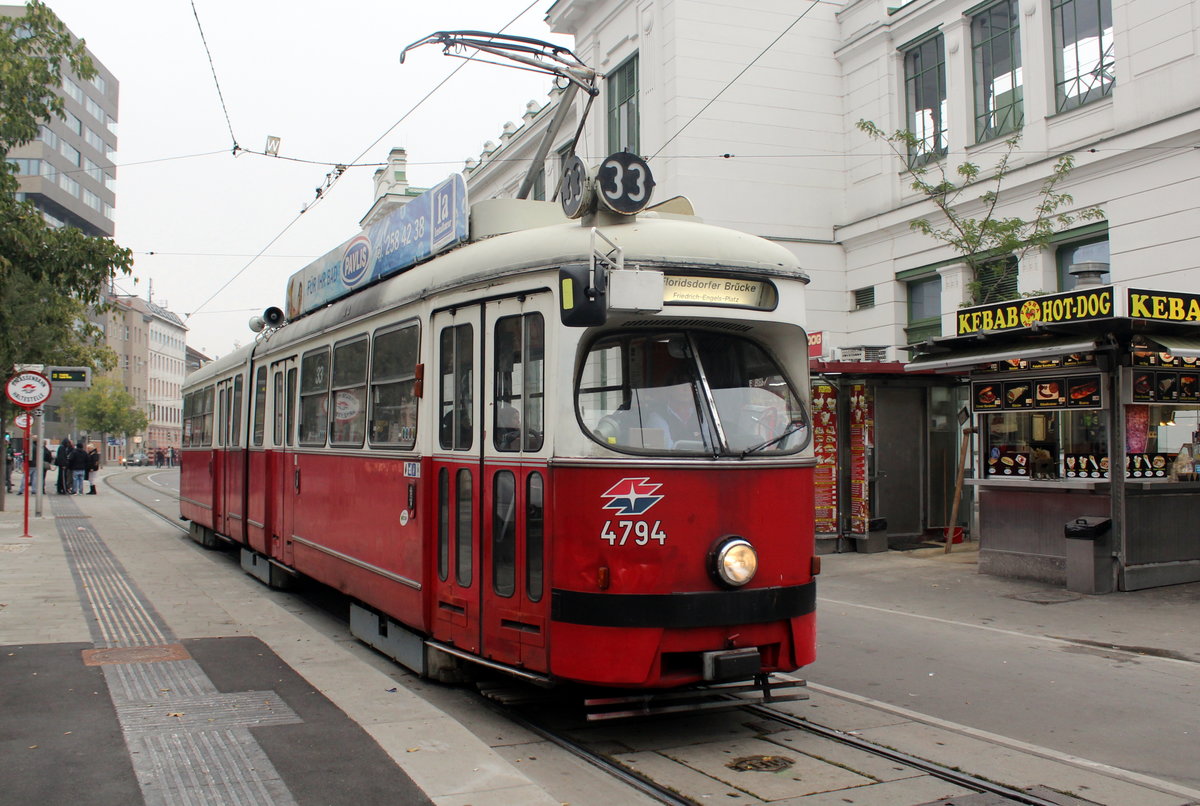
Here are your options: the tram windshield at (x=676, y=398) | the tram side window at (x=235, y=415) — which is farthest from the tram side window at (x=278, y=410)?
the tram windshield at (x=676, y=398)

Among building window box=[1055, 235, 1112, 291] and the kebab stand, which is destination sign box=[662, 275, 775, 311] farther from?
building window box=[1055, 235, 1112, 291]

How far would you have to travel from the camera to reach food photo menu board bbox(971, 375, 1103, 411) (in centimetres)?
1195

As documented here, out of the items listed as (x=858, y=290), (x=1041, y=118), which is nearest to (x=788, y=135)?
(x=858, y=290)

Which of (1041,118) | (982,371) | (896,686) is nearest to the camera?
(896,686)

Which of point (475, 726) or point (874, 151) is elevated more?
point (874, 151)

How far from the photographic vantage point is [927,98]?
21.7 m

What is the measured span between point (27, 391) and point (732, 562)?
54.2 feet

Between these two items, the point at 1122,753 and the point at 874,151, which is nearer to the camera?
the point at 1122,753

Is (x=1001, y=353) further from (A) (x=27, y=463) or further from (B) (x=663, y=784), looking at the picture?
(A) (x=27, y=463)

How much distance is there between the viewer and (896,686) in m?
7.70

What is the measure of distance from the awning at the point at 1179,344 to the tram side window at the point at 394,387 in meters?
8.10

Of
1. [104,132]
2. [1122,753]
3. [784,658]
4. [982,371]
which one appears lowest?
[1122,753]

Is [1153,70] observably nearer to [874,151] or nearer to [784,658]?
[874,151]

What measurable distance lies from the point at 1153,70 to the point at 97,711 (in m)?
17.0
